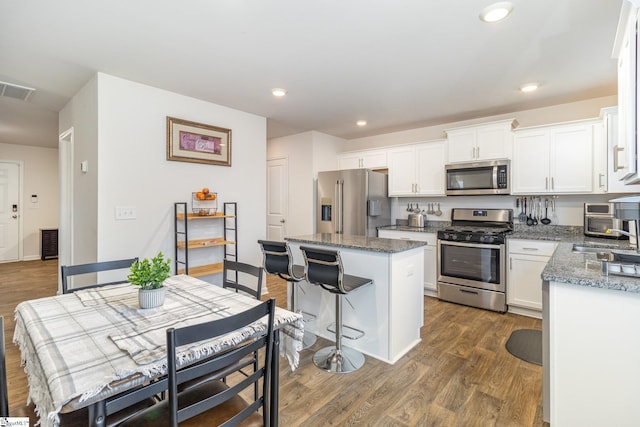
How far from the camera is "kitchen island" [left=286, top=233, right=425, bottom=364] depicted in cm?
245

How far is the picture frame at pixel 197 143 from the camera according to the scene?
10.9 feet

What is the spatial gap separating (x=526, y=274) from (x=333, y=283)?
2.47 metres

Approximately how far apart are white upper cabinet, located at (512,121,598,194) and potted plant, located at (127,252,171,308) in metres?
3.91

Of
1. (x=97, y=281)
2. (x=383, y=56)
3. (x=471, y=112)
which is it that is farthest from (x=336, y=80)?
(x=97, y=281)

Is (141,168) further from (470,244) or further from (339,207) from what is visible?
(470,244)

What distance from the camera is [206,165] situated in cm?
363

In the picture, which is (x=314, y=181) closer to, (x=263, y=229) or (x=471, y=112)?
(x=263, y=229)

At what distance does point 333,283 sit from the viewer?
7.39 feet

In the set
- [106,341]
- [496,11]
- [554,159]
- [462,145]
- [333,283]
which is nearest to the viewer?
[106,341]

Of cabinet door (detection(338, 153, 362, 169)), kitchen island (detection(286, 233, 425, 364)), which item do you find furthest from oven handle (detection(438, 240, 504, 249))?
A: cabinet door (detection(338, 153, 362, 169))

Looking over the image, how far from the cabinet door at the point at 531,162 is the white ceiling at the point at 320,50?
1.40 feet

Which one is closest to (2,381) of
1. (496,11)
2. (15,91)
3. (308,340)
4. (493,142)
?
(308,340)

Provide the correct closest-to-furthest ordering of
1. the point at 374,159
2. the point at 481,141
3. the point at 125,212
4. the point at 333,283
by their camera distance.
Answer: the point at 333,283, the point at 125,212, the point at 481,141, the point at 374,159

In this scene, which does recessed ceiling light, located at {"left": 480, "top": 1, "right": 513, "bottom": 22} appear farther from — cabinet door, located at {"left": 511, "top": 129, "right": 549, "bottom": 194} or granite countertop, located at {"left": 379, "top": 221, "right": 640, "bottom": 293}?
cabinet door, located at {"left": 511, "top": 129, "right": 549, "bottom": 194}
